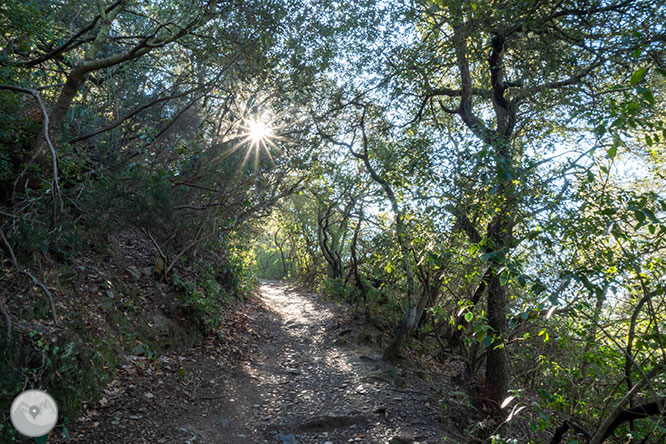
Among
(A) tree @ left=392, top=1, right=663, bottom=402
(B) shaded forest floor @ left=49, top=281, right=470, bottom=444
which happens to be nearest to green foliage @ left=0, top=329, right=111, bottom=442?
(B) shaded forest floor @ left=49, top=281, right=470, bottom=444

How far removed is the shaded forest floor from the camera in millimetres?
4977

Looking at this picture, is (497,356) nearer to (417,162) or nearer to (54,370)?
A: (417,162)

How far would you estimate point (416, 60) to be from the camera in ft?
22.0

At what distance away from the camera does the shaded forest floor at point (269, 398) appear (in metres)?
4.98

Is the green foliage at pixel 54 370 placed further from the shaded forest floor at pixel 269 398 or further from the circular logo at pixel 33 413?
the shaded forest floor at pixel 269 398

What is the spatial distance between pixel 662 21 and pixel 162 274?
361 inches

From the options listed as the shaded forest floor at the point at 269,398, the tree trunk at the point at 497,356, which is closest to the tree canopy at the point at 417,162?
the tree trunk at the point at 497,356

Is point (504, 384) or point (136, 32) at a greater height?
point (136, 32)

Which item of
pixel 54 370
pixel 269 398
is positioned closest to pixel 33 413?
pixel 54 370

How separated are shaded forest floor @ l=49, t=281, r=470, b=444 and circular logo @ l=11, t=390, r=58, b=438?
22 centimetres

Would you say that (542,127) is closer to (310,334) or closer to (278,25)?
(278,25)

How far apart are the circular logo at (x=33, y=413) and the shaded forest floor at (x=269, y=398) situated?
0.22 metres

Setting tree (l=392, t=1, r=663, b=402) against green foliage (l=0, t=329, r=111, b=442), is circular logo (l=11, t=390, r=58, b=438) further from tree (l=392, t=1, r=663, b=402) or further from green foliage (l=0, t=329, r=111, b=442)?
tree (l=392, t=1, r=663, b=402)

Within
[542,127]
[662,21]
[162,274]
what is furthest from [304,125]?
[662,21]
